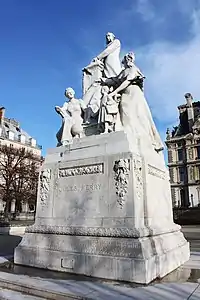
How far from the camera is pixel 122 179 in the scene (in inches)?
247

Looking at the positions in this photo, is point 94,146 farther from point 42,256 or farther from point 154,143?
point 42,256

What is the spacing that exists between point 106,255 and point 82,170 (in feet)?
7.59

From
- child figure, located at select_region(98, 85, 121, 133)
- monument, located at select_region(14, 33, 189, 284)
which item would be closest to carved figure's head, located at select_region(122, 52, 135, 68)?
monument, located at select_region(14, 33, 189, 284)

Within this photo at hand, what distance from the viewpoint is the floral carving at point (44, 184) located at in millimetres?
7617

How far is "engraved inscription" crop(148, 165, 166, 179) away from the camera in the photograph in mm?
7128

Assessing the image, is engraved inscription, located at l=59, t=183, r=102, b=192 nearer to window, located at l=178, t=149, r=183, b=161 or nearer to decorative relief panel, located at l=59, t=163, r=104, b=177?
decorative relief panel, located at l=59, t=163, r=104, b=177

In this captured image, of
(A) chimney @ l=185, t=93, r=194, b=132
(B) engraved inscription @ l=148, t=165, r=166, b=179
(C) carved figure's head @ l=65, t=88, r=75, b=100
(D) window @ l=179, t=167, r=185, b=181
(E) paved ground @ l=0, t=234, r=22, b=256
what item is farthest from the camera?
(A) chimney @ l=185, t=93, r=194, b=132

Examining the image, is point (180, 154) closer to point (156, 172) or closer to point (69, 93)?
point (69, 93)

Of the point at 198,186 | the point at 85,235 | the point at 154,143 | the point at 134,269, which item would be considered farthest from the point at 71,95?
the point at 198,186

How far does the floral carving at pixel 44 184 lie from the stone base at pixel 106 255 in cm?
105

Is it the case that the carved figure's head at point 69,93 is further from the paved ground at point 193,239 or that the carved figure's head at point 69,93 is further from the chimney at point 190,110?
the chimney at point 190,110

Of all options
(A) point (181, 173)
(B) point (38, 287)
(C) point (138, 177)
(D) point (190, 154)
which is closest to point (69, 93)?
(C) point (138, 177)

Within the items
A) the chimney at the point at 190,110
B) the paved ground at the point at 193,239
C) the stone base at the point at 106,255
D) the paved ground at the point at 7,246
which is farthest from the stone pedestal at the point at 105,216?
the chimney at the point at 190,110

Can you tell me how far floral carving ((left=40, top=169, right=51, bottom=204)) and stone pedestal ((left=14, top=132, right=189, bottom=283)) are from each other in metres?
0.03
